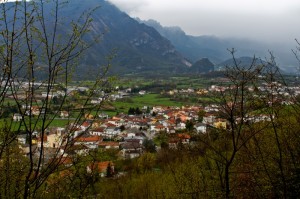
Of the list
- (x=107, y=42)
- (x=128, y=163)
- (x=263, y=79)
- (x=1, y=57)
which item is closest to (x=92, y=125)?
(x=1, y=57)

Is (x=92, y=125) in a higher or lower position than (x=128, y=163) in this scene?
higher

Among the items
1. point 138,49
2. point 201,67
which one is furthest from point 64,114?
point 138,49

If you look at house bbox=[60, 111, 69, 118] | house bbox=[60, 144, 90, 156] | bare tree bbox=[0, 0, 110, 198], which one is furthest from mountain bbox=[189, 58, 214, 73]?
bare tree bbox=[0, 0, 110, 198]

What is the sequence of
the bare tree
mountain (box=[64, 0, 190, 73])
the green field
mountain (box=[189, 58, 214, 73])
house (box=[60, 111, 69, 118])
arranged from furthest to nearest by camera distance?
mountain (box=[189, 58, 214, 73]) → mountain (box=[64, 0, 190, 73]) → the green field → house (box=[60, 111, 69, 118]) → the bare tree

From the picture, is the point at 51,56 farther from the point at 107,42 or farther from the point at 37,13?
the point at 107,42

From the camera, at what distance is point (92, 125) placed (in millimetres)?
3250

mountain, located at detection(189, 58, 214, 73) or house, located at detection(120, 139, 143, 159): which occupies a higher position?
mountain, located at detection(189, 58, 214, 73)

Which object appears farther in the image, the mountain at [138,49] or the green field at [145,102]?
the mountain at [138,49]

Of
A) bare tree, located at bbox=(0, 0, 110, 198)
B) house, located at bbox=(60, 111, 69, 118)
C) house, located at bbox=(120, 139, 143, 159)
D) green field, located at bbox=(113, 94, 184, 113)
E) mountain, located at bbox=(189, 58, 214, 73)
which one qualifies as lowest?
house, located at bbox=(120, 139, 143, 159)

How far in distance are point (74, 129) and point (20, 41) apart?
805 millimetres

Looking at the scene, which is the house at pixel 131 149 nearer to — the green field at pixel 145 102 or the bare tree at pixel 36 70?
the green field at pixel 145 102

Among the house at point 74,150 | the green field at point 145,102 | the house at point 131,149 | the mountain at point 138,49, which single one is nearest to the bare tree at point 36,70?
the house at point 74,150

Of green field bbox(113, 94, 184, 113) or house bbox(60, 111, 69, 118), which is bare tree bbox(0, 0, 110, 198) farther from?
green field bbox(113, 94, 184, 113)

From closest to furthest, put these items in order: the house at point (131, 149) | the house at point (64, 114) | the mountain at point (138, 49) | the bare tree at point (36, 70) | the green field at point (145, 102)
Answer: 1. the bare tree at point (36, 70)
2. the house at point (64, 114)
3. the house at point (131, 149)
4. the green field at point (145, 102)
5. the mountain at point (138, 49)
